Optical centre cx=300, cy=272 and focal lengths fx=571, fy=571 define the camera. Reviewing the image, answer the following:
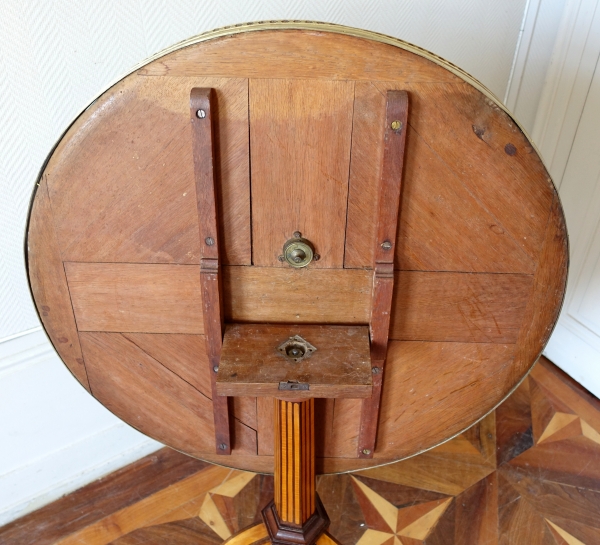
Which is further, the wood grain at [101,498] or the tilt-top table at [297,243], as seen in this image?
the wood grain at [101,498]

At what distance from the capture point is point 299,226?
1008 millimetres

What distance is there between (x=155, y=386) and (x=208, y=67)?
0.66 m

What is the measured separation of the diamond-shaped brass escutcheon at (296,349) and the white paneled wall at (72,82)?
69 cm

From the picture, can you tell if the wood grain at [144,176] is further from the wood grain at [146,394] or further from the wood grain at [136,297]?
the wood grain at [146,394]

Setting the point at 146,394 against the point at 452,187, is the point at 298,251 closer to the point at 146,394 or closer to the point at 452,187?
the point at 452,187

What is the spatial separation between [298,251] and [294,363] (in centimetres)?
20

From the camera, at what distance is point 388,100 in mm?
883

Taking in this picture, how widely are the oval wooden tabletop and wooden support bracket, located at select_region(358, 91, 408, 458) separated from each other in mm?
28

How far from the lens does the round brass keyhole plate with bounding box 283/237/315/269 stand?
1.01 meters

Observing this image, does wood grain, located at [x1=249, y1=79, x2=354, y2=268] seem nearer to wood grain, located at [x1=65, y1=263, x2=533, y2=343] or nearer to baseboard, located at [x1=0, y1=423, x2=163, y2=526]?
wood grain, located at [x1=65, y1=263, x2=533, y2=343]

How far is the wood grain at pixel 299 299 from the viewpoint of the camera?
3.48 ft

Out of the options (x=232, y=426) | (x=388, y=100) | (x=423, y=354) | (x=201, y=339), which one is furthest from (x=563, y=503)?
(x=388, y=100)

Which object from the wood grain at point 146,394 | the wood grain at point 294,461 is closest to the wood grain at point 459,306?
the wood grain at point 294,461

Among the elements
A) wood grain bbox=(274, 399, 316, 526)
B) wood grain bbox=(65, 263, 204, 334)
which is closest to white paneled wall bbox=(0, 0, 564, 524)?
wood grain bbox=(65, 263, 204, 334)
